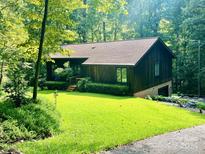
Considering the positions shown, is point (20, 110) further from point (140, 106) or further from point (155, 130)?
point (140, 106)

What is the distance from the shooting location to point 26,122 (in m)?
11.5

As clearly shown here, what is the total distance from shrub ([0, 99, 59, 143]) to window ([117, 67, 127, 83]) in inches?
579

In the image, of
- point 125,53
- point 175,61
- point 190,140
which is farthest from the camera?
point 175,61

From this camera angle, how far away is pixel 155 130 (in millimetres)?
13422

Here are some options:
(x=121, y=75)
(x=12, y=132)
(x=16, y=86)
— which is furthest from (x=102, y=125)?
(x=121, y=75)

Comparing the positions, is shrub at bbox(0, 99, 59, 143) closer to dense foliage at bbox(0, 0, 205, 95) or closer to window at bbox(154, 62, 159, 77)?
dense foliage at bbox(0, 0, 205, 95)

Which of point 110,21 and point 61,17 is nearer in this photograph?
point 61,17

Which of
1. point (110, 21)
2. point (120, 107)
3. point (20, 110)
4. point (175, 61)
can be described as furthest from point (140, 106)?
point (110, 21)

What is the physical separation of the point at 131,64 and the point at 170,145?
15.2 metres

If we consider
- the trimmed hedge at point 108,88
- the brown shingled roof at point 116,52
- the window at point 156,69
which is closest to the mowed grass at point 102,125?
the trimmed hedge at point 108,88

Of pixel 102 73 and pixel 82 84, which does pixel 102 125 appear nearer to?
pixel 102 73

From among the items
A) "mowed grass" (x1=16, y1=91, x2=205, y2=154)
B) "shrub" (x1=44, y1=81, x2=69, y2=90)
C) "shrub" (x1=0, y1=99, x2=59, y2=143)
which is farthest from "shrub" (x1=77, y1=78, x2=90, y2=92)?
"shrub" (x1=0, y1=99, x2=59, y2=143)

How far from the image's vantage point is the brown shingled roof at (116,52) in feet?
90.5

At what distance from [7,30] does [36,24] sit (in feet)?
8.71
